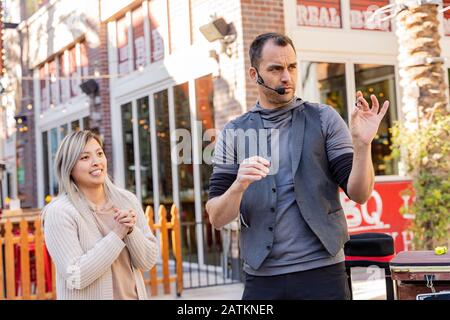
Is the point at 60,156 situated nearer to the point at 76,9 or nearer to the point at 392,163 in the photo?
the point at 76,9

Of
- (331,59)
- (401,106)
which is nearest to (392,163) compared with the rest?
(401,106)

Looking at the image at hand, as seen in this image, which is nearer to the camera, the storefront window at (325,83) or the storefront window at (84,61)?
the storefront window at (84,61)

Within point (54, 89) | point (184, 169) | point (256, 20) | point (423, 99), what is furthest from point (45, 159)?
point (423, 99)

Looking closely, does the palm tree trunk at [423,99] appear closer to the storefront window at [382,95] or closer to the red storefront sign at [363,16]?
the red storefront sign at [363,16]

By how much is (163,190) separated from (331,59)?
5.63ft

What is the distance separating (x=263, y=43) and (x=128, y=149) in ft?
12.4

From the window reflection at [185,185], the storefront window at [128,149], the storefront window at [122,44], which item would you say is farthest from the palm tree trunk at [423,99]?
the storefront window at [128,149]

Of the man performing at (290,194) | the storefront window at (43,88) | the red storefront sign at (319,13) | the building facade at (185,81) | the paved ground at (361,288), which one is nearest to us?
the man performing at (290,194)

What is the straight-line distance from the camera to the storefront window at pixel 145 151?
501cm

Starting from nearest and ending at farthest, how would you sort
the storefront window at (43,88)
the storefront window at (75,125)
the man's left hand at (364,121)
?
the man's left hand at (364,121) < the storefront window at (43,88) < the storefront window at (75,125)

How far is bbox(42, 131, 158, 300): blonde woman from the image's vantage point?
69.6 inches

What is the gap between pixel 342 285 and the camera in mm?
1434

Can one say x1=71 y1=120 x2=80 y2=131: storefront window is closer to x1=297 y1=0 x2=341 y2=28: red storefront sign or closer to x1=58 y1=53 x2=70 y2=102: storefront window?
x1=58 y1=53 x2=70 y2=102: storefront window

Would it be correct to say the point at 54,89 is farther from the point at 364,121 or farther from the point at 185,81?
the point at 364,121
